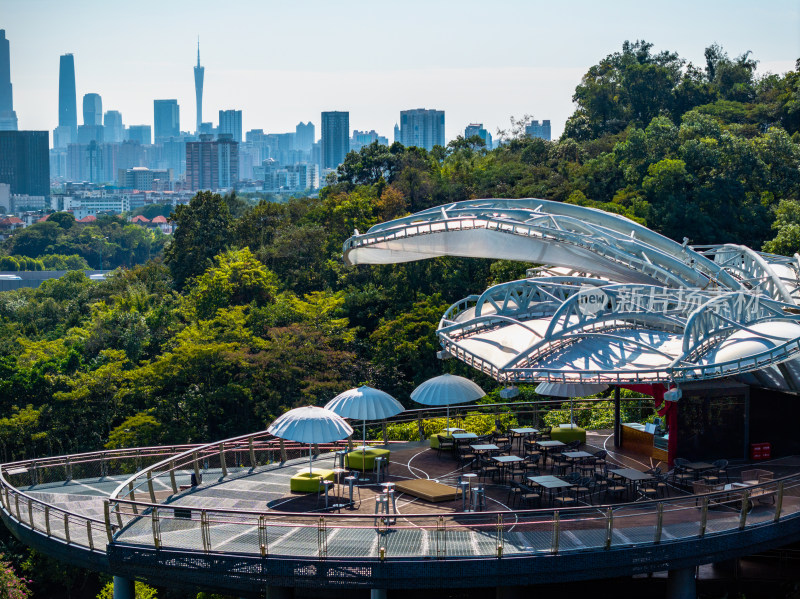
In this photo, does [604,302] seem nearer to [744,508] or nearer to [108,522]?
[744,508]

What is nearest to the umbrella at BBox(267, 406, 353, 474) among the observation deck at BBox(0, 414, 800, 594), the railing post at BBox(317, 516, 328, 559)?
the observation deck at BBox(0, 414, 800, 594)

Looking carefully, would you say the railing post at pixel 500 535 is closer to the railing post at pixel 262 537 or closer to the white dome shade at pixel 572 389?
the railing post at pixel 262 537

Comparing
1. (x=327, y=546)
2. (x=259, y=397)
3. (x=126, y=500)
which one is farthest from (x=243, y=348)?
(x=327, y=546)

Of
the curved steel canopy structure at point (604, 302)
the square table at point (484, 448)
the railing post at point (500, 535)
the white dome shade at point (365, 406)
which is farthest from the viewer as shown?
the square table at point (484, 448)

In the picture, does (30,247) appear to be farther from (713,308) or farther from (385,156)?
(713,308)

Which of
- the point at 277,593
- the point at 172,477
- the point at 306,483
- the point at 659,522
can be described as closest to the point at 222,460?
the point at 172,477

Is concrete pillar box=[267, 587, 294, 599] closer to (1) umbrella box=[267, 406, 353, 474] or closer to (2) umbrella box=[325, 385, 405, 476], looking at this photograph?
(1) umbrella box=[267, 406, 353, 474]

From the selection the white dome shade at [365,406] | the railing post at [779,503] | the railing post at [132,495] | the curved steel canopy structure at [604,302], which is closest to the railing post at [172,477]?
the railing post at [132,495]
